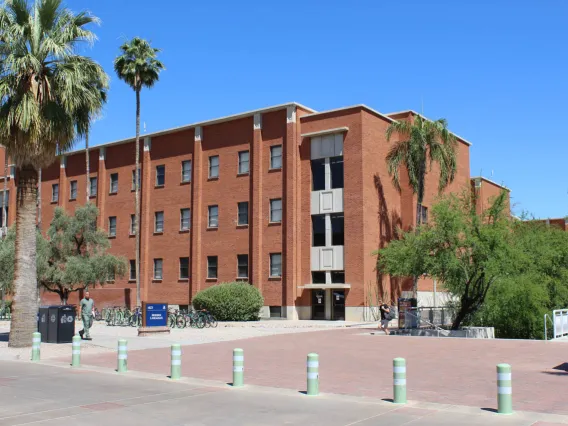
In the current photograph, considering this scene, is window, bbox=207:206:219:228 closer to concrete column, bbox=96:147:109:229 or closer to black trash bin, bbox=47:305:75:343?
concrete column, bbox=96:147:109:229

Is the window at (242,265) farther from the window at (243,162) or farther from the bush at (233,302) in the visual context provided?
the window at (243,162)

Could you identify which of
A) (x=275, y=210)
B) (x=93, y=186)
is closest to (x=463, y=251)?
(x=275, y=210)

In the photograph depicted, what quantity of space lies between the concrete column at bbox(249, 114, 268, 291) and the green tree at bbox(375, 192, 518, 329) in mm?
15726

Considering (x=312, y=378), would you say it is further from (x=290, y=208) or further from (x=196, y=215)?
(x=196, y=215)

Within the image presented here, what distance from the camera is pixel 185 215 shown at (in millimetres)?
47062

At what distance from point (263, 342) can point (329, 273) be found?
16799mm

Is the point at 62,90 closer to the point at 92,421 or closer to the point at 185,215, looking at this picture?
the point at 92,421

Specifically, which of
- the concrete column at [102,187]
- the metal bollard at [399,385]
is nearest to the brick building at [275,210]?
the concrete column at [102,187]

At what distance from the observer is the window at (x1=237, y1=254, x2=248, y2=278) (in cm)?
4319

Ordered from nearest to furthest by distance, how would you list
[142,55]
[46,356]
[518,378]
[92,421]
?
[92,421]
[518,378]
[46,356]
[142,55]

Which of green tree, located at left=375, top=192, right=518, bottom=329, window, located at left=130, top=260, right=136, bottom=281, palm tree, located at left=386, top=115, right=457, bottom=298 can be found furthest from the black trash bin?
window, located at left=130, top=260, right=136, bottom=281

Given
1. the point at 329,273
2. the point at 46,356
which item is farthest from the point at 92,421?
the point at 329,273

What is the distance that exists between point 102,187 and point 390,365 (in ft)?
132

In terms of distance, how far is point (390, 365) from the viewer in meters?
16.0
